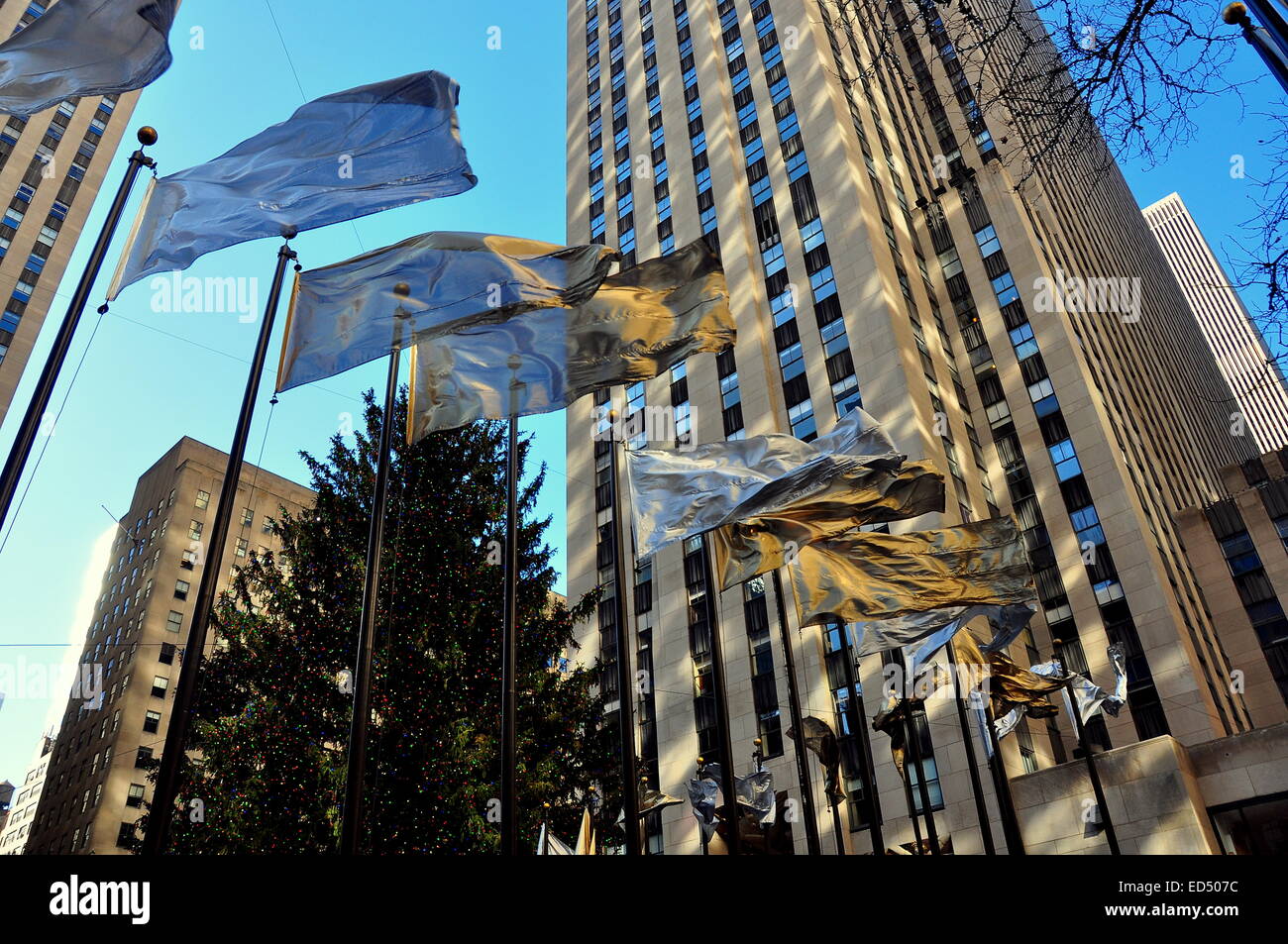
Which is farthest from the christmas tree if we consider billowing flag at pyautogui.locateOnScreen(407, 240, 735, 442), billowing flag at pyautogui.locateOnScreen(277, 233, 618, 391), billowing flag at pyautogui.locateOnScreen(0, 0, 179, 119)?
billowing flag at pyautogui.locateOnScreen(0, 0, 179, 119)

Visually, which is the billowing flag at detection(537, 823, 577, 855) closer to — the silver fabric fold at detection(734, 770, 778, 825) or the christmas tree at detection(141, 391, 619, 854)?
the christmas tree at detection(141, 391, 619, 854)

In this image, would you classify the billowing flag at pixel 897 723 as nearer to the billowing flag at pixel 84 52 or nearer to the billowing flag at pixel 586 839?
the billowing flag at pixel 586 839

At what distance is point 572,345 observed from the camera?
13.0 meters

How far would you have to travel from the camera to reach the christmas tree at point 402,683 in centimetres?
1639

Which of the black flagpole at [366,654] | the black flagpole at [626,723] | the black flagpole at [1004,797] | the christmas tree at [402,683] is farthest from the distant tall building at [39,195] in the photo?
the black flagpole at [1004,797]

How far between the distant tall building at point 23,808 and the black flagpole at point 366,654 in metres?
119

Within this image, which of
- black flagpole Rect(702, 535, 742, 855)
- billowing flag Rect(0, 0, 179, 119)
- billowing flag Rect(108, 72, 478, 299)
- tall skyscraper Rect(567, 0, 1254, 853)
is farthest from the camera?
tall skyscraper Rect(567, 0, 1254, 853)

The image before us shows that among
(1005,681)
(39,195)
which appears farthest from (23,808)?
(1005,681)

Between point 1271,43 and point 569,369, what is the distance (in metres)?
8.54

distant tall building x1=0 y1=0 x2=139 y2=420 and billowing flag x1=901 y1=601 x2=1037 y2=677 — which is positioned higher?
distant tall building x1=0 y1=0 x2=139 y2=420

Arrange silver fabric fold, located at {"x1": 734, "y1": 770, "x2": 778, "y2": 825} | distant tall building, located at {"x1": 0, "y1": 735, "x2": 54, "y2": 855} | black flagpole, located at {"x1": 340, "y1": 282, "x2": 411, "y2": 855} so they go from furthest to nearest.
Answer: distant tall building, located at {"x1": 0, "y1": 735, "x2": 54, "y2": 855}
silver fabric fold, located at {"x1": 734, "y1": 770, "x2": 778, "y2": 825}
black flagpole, located at {"x1": 340, "y1": 282, "x2": 411, "y2": 855}

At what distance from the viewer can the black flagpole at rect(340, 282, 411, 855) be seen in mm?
8202

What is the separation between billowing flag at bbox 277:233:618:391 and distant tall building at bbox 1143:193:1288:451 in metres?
7.39
